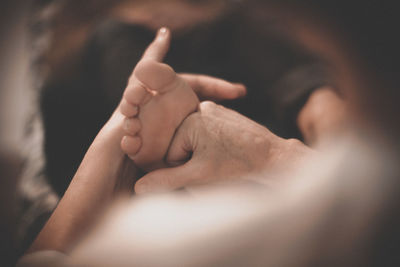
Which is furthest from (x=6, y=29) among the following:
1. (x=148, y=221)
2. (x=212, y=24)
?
(x=148, y=221)

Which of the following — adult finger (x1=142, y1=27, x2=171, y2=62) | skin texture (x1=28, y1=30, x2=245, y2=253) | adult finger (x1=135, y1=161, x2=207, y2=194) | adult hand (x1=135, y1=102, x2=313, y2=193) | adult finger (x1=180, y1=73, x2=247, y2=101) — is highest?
adult finger (x1=142, y1=27, x2=171, y2=62)

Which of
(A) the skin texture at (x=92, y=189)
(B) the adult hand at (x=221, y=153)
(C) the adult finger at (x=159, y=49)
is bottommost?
(A) the skin texture at (x=92, y=189)

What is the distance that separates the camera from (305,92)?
41cm

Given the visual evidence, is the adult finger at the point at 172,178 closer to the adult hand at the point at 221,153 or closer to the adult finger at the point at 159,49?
the adult hand at the point at 221,153

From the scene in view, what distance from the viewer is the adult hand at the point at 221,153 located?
247mm

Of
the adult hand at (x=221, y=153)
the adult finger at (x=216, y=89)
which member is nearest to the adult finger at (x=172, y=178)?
the adult hand at (x=221, y=153)

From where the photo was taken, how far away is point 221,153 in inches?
10.7

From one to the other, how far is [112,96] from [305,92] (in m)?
0.29

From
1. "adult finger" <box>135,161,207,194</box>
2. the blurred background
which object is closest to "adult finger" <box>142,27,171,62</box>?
the blurred background

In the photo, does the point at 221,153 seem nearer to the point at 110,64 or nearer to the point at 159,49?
the point at 159,49

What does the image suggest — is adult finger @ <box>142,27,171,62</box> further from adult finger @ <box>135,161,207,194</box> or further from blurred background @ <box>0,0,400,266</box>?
adult finger @ <box>135,161,207,194</box>

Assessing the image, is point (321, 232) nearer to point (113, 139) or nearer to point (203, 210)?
point (203, 210)

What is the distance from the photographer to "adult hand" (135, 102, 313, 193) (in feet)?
0.81

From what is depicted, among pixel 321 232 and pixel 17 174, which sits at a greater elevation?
pixel 321 232
